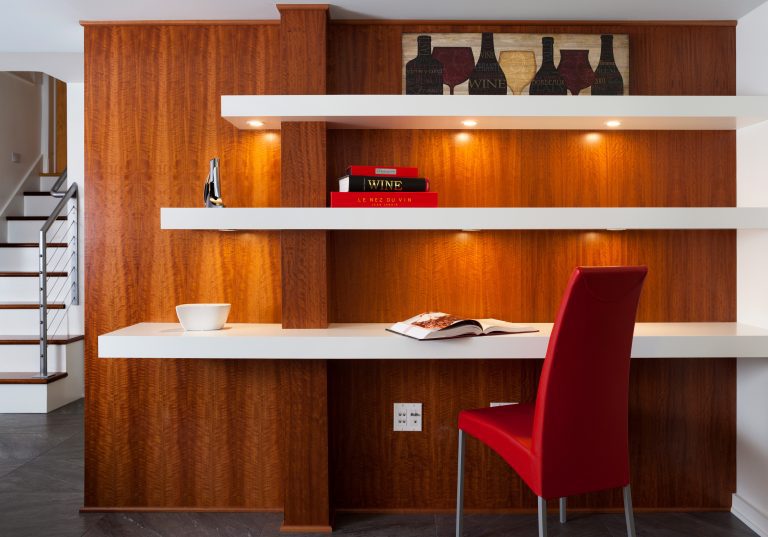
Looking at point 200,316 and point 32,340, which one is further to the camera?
point 32,340

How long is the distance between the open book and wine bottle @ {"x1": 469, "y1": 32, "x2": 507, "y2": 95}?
968 mm

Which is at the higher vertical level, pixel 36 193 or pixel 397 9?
pixel 397 9

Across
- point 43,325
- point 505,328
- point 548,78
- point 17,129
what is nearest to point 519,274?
point 505,328

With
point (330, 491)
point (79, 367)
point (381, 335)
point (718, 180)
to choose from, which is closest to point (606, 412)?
point (381, 335)

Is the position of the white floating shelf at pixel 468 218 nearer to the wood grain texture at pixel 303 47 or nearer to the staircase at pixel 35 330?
the wood grain texture at pixel 303 47

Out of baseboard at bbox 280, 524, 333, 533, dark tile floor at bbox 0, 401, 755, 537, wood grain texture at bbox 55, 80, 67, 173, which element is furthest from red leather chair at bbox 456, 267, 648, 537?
wood grain texture at bbox 55, 80, 67, 173

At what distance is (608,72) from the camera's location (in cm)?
260

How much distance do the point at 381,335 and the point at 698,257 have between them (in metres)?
1.44

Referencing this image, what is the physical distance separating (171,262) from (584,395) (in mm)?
1757

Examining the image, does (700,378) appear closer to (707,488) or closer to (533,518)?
(707,488)

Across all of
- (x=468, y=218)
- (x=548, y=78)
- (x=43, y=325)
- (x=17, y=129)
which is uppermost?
(x=17, y=129)

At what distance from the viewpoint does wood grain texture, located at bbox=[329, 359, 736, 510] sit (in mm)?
2645

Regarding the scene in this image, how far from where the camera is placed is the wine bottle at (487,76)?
2590 mm

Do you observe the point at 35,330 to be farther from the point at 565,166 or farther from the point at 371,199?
the point at 565,166
